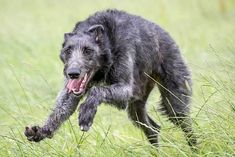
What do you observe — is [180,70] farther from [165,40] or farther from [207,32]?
[207,32]

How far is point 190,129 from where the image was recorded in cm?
694

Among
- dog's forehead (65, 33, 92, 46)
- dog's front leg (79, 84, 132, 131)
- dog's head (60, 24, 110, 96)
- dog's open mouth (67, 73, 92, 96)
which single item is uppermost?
dog's forehead (65, 33, 92, 46)

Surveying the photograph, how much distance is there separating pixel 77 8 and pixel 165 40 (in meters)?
15.4

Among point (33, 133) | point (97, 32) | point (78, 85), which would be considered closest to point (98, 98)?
point (78, 85)

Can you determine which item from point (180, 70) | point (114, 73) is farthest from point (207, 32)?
point (114, 73)

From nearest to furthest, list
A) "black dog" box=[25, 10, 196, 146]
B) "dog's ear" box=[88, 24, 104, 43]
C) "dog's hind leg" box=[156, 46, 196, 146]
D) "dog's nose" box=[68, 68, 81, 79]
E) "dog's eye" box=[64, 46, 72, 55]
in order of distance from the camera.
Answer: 1. "dog's nose" box=[68, 68, 81, 79]
2. "black dog" box=[25, 10, 196, 146]
3. "dog's eye" box=[64, 46, 72, 55]
4. "dog's ear" box=[88, 24, 104, 43]
5. "dog's hind leg" box=[156, 46, 196, 146]

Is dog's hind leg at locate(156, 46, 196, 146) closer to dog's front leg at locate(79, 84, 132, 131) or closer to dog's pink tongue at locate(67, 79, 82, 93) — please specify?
dog's front leg at locate(79, 84, 132, 131)

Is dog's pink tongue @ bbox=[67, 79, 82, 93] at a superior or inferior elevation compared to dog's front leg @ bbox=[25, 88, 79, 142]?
superior

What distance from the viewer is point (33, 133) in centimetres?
657

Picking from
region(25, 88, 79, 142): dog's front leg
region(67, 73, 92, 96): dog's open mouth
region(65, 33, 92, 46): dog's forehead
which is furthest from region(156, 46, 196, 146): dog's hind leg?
region(67, 73, 92, 96): dog's open mouth

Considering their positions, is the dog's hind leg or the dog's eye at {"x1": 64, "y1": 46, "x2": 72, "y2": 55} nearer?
the dog's eye at {"x1": 64, "y1": 46, "x2": 72, "y2": 55}

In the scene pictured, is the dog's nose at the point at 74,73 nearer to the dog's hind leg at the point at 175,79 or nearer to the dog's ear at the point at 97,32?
the dog's ear at the point at 97,32

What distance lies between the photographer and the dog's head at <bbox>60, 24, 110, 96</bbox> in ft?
22.6

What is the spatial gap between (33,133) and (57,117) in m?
0.56
